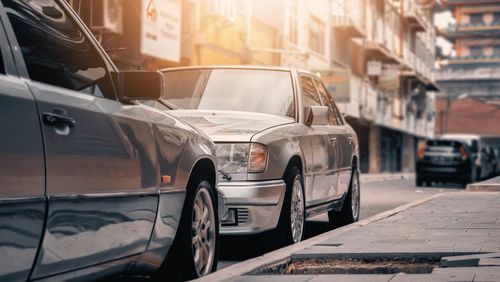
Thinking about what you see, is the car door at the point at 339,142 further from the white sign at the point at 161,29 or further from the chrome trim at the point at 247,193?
the white sign at the point at 161,29

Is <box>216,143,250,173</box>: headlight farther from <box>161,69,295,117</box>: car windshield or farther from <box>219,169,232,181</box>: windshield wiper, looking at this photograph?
<box>161,69,295,117</box>: car windshield

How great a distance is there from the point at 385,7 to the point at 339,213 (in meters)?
47.4

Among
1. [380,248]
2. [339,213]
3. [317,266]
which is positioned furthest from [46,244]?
[339,213]

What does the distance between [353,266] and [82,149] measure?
2.95 m

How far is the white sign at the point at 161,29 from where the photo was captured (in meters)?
21.5

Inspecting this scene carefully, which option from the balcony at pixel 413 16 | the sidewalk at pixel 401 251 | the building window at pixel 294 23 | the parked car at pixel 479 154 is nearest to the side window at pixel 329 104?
the sidewalk at pixel 401 251

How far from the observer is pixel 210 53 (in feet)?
90.6

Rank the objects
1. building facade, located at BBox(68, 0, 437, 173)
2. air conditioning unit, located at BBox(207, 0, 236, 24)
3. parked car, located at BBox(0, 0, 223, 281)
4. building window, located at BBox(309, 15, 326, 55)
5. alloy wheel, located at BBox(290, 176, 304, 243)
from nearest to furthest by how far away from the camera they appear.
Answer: parked car, located at BBox(0, 0, 223, 281) < alloy wheel, located at BBox(290, 176, 304, 243) < building facade, located at BBox(68, 0, 437, 173) < air conditioning unit, located at BBox(207, 0, 236, 24) < building window, located at BBox(309, 15, 326, 55)

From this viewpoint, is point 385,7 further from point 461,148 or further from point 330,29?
point 461,148

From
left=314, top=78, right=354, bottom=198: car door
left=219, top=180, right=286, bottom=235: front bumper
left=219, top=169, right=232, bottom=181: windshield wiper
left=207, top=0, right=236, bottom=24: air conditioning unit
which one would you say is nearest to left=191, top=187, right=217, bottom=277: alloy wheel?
left=219, top=180, right=286, bottom=235: front bumper

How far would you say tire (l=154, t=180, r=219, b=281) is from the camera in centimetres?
626

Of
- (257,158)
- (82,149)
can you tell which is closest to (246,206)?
(257,158)

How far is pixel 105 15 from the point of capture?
20.2 m

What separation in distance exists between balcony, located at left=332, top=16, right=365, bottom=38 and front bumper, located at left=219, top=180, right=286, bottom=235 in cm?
3700
